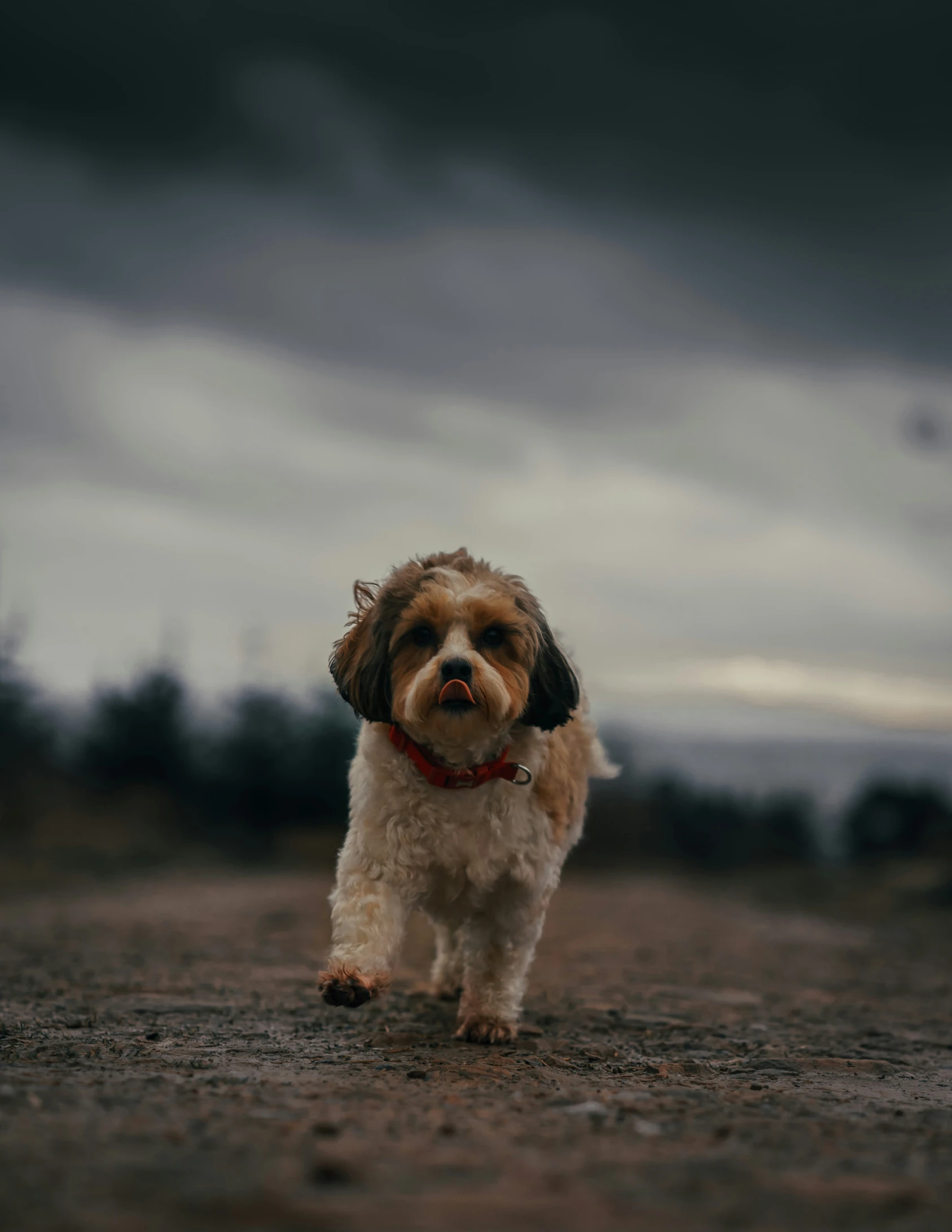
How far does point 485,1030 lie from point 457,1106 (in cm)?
194

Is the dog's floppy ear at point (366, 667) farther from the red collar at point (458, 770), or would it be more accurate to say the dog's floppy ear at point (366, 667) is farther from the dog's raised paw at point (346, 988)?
the dog's raised paw at point (346, 988)

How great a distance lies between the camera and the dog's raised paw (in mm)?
4816

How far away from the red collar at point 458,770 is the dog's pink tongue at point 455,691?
50 centimetres

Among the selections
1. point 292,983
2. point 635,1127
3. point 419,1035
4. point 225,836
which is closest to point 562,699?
point 419,1035

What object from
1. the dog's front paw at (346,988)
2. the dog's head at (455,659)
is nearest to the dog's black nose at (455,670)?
the dog's head at (455,659)

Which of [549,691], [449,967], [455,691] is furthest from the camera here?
[449,967]

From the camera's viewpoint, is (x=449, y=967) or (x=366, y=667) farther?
(x=449, y=967)

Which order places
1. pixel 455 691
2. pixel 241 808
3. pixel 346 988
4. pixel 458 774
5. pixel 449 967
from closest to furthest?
pixel 346 988 < pixel 455 691 < pixel 458 774 < pixel 449 967 < pixel 241 808

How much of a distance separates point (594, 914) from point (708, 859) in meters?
15.4

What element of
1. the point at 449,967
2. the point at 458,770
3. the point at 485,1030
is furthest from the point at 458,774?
the point at 449,967

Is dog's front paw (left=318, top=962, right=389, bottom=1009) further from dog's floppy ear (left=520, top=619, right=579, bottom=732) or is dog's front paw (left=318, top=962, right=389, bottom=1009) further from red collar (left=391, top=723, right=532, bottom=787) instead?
dog's floppy ear (left=520, top=619, right=579, bottom=732)

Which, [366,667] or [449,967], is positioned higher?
[366,667]

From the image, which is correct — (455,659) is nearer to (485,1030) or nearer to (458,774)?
(458,774)

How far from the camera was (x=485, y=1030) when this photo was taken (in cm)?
572
